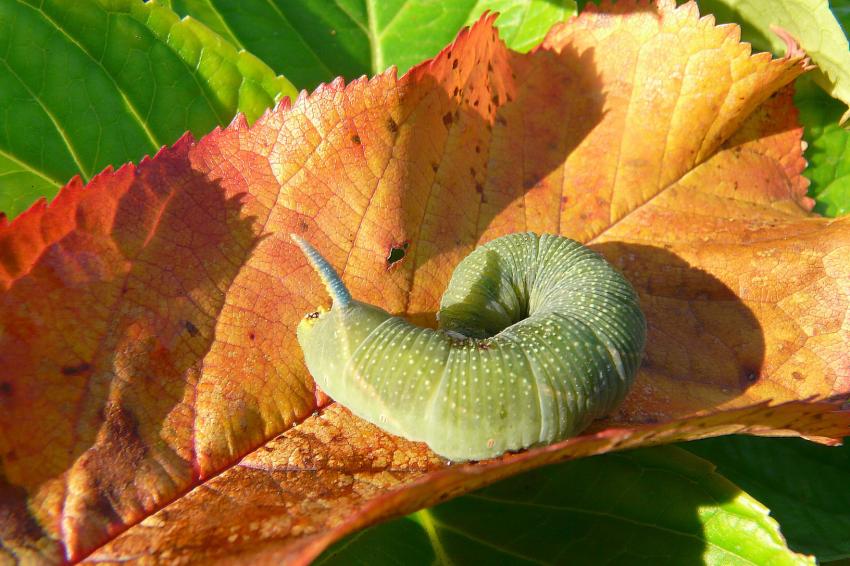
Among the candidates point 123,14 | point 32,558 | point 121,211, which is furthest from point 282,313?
point 123,14

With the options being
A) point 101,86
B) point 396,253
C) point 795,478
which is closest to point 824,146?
point 795,478

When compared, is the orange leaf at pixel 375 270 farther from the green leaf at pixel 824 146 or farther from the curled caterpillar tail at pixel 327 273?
the green leaf at pixel 824 146

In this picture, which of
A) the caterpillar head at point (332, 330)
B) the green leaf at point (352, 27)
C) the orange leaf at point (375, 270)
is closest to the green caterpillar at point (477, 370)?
the caterpillar head at point (332, 330)

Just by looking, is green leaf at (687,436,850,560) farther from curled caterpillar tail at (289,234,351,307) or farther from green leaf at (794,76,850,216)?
curled caterpillar tail at (289,234,351,307)

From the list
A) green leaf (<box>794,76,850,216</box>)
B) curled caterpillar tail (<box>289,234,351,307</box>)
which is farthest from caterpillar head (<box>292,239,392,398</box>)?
green leaf (<box>794,76,850,216</box>)

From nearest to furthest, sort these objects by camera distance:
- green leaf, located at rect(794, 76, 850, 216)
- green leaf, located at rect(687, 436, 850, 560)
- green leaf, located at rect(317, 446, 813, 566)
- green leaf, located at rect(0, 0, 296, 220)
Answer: green leaf, located at rect(317, 446, 813, 566) → green leaf, located at rect(0, 0, 296, 220) → green leaf, located at rect(687, 436, 850, 560) → green leaf, located at rect(794, 76, 850, 216)

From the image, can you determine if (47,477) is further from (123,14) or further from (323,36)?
(323,36)
